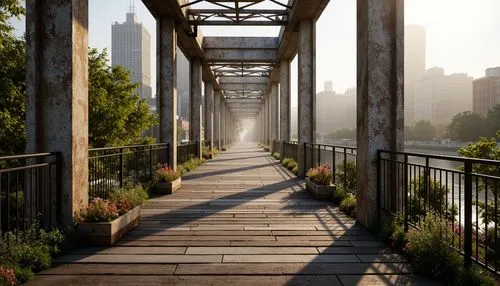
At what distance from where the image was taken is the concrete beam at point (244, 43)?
18172 mm

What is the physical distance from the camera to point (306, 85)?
531 inches

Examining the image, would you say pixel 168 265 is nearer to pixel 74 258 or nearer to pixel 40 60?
pixel 74 258

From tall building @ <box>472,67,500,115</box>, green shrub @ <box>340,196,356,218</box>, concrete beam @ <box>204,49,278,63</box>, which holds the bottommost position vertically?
green shrub @ <box>340,196,356,218</box>

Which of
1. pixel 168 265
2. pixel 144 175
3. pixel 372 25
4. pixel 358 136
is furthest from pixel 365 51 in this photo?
pixel 144 175

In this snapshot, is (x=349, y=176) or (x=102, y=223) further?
(x=349, y=176)

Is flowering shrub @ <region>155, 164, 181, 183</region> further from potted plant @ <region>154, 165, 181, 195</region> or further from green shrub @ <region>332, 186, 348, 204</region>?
green shrub @ <region>332, 186, 348, 204</region>

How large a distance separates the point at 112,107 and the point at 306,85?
13.7m

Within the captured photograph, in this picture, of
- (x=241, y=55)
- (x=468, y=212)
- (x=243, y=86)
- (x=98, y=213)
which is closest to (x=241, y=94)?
(x=243, y=86)

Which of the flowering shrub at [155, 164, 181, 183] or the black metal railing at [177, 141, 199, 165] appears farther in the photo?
the black metal railing at [177, 141, 199, 165]

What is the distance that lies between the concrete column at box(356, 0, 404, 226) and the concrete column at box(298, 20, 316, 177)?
7021mm

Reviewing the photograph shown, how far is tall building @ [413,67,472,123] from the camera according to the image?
15700cm

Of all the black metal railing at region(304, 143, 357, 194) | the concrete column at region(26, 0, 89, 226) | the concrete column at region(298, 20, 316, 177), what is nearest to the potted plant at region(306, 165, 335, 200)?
the black metal railing at region(304, 143, 357, 194)

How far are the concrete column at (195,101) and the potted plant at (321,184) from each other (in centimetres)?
1094

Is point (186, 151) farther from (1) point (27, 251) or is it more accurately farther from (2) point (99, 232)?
(1) point (27, 251)
